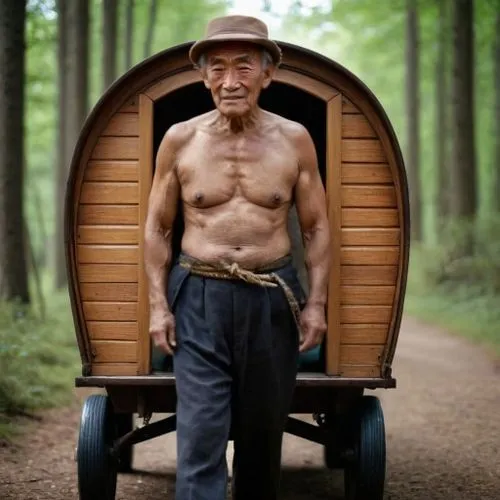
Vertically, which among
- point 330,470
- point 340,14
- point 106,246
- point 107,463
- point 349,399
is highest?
point 340,14

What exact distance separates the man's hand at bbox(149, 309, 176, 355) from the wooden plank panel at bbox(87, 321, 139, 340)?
75 centimetres

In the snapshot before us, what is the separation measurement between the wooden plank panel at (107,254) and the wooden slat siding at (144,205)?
53mm

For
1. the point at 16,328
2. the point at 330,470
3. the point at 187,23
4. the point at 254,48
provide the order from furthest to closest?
1. the point at 187,23
2. the point at 16,328
3. the point at 330,470
4. the point at 254,48

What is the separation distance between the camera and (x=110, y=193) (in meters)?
4.84

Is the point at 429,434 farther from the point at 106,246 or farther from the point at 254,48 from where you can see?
the point at 254,48

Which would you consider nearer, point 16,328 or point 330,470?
point 330,470

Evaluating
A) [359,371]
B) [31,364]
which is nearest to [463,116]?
[31,364]

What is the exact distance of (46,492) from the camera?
5.55m

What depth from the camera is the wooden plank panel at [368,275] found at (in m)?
4.88

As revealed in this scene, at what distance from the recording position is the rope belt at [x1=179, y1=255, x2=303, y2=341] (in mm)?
4055

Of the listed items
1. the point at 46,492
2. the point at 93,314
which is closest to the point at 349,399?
the point at 93,314

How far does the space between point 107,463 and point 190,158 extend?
181cm

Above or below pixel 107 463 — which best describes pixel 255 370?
above

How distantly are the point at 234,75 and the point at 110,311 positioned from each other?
1557 millimetres
